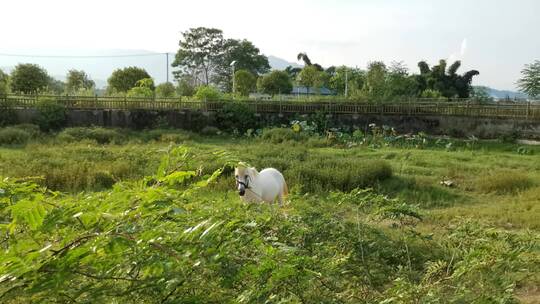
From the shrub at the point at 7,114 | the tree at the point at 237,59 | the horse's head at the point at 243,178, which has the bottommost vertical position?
the horse's head at the point at 243,178

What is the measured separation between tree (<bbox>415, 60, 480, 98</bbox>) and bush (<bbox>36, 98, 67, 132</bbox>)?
29820 millimetres

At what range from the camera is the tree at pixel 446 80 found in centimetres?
4262

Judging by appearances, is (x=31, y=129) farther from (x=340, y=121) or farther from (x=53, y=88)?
(x=53, y=88)

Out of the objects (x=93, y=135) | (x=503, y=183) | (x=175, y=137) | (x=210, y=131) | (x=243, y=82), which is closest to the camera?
(x=503, y=183)

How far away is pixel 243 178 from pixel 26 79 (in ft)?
97.2

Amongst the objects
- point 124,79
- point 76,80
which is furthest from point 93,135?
point 76,80

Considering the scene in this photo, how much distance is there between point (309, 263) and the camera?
58.6 inches

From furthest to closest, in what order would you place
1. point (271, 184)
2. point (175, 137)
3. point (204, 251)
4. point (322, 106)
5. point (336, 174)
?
point (322, 106) → point (175, 137) → point (336, 174) → point (271, 184) → point (204, 251)

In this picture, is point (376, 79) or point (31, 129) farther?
point (376, 79)

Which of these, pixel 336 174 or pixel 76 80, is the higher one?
pixel 76 80

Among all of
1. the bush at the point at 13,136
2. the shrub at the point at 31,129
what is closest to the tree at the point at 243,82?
the shrub at the point at 31,129

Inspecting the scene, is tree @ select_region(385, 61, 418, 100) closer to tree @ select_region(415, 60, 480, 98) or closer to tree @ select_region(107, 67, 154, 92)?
tree @ select_region(415, 60, 480, 98)

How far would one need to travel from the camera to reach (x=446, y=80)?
43344 mm

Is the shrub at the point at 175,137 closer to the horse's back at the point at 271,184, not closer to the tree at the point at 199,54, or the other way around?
the horse's back at the point at 271,184
